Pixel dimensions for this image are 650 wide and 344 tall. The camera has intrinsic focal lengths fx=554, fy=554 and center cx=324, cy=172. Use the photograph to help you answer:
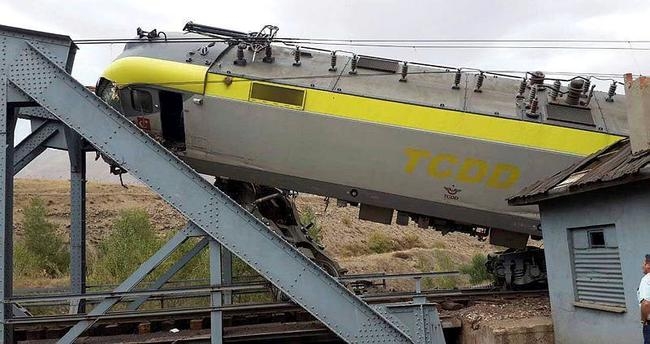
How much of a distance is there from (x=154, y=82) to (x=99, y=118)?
129 inches

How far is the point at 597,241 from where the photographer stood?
316 inches

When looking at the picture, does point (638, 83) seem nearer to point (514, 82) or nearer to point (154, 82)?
point (514, 82)

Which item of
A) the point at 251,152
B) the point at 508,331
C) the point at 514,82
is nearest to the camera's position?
the point at 508,331

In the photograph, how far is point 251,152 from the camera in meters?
10.5

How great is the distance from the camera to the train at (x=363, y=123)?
10.2 m

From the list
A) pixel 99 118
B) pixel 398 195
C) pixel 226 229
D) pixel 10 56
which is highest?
pixel 10 56

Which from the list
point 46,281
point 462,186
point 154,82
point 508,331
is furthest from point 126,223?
point 508,331

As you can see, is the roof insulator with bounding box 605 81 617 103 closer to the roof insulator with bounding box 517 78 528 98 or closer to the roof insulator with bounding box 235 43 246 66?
the roof insulator with bounding box 517 78 528 98

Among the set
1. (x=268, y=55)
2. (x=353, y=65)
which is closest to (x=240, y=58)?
(x=268, y=55)

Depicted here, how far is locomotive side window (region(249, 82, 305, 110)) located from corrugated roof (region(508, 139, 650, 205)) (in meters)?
4.17

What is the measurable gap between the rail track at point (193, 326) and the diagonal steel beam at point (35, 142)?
10.4 feet

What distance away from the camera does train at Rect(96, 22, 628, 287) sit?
33.5ft

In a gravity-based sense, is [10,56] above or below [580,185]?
above

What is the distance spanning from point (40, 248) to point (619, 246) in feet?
104
